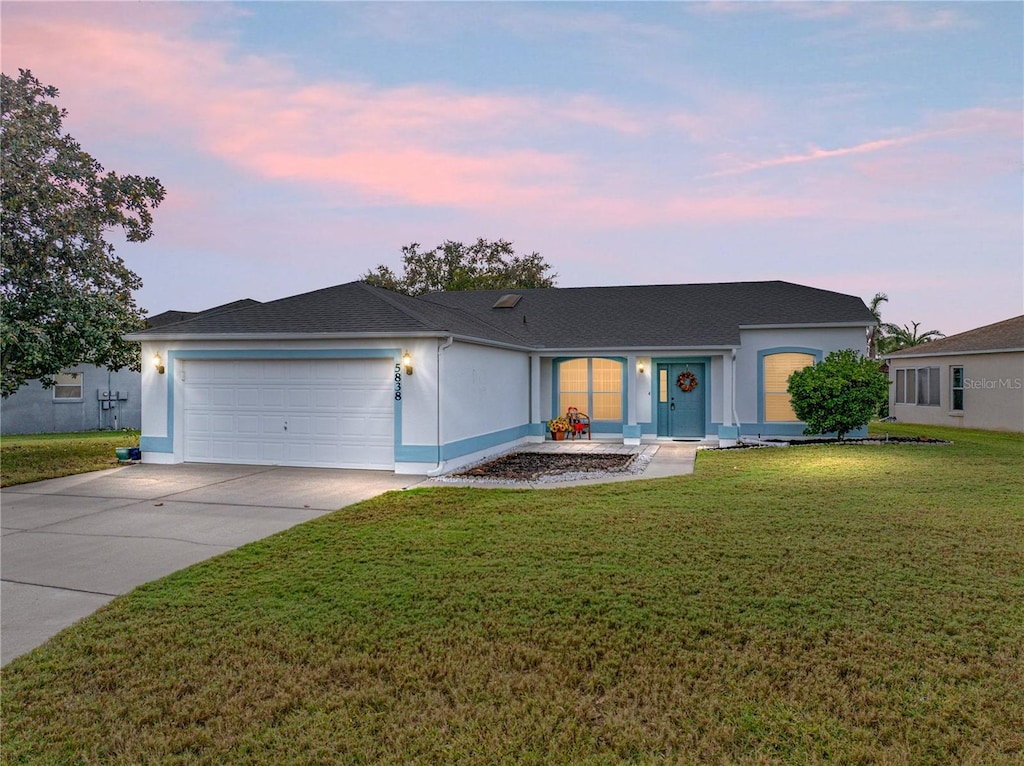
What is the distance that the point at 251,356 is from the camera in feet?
38.8

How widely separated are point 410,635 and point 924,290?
33214mm

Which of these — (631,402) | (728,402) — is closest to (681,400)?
(728,402)

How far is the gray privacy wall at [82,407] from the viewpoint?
21.4m

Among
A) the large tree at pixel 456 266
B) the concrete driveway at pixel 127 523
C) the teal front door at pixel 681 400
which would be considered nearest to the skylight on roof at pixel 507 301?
the teal front door at pixel 681 400

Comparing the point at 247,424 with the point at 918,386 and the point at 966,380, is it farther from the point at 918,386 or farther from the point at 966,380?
the point at 918,386

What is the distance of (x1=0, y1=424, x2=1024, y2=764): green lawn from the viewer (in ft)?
9.29

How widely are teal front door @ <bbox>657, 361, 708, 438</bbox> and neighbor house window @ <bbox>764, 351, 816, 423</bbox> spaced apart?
5.86 ft

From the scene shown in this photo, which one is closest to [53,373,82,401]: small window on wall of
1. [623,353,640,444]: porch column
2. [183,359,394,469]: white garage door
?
[183,359,394,469]: white garage door

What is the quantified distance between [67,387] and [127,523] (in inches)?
771

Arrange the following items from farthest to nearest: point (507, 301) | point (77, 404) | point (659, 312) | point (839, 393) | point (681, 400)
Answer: point (77, 404), point (507, 301), point (659, 312), point (681, 400), point (839, 393)

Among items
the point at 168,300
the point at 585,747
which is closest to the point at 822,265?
the point at 585,747

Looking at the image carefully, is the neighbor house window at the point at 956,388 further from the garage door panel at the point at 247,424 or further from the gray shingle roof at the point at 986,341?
the garage door panel at the point at 247,424

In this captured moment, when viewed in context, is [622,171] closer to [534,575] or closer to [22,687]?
[534,575]

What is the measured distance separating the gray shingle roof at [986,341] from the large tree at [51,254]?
24.4m
